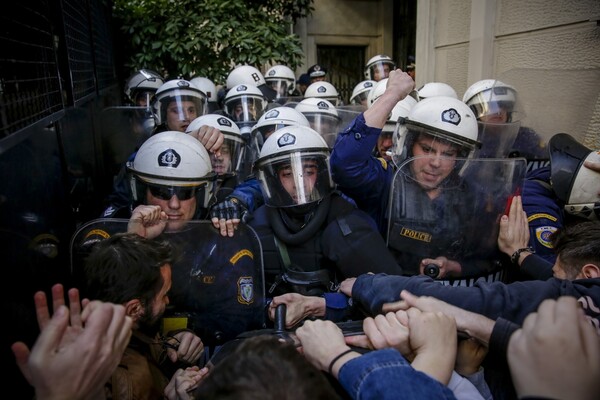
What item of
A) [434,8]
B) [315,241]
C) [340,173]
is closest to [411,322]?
[315,241]

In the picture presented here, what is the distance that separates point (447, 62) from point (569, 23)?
2.85 meters

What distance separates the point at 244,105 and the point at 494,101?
255cm

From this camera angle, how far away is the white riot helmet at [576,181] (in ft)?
7.98

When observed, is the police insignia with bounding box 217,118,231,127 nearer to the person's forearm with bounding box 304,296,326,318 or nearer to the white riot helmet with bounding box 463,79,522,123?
the person's forearm with bounding box 304,296,326,318

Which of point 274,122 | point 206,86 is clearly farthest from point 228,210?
point 206,86

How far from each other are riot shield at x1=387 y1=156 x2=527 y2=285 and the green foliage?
5769 mm

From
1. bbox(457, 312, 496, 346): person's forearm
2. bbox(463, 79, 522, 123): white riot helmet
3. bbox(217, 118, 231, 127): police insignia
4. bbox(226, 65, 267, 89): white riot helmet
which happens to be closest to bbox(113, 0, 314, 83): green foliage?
bbox(226, 65, 267, 89): white riot helmet

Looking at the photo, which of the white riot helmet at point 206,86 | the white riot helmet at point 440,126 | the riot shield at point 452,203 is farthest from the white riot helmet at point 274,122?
the white riot helmet at point 206,86

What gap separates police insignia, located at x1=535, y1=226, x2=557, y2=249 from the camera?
7.95ft

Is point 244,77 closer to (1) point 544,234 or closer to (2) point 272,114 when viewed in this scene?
(2) point 272,114

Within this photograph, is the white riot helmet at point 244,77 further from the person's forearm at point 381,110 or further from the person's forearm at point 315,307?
the person's forearm at point 315,307

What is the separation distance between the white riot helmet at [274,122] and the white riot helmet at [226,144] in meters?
0.17

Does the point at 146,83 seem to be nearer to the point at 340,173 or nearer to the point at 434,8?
the point at 340,173

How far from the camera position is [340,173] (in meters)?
2.59
